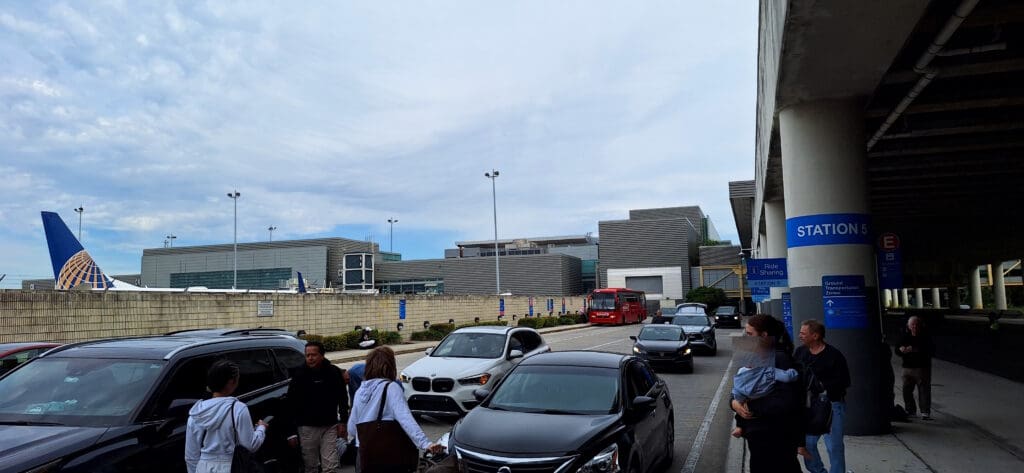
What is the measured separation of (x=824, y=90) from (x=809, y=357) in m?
4.73

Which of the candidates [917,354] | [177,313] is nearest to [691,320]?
[917,354]

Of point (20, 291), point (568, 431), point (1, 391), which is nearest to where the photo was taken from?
point (1, 391)

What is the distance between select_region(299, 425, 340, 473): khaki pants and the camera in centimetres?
564

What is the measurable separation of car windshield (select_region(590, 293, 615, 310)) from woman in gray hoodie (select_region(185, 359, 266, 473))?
47848 mm

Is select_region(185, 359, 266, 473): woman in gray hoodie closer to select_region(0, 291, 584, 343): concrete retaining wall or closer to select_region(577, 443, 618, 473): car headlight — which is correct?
select_region(577, 443, 618, 473): car headlight

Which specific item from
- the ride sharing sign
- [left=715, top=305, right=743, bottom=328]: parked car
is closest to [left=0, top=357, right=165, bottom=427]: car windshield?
the ride sharing sign

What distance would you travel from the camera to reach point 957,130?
1199 cm

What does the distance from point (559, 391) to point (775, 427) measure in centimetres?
248

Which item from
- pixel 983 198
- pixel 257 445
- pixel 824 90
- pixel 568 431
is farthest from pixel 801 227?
pixel 983 198

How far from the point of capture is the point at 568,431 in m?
5.64

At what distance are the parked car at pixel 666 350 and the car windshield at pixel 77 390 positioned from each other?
14.0 meters

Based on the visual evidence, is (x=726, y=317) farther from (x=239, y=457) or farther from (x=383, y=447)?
(x=239, y=457)

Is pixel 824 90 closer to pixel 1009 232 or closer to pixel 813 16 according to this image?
pixel 813 16

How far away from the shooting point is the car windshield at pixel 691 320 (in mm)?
24469
